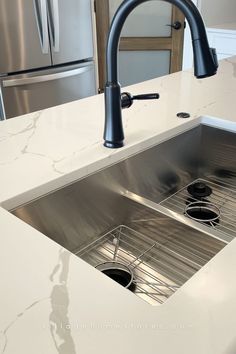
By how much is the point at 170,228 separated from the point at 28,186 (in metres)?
0.35

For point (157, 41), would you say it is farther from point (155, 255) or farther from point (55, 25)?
point (155, 255)

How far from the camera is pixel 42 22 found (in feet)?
8.04

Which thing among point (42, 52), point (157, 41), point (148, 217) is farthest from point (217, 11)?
point (148, 217)

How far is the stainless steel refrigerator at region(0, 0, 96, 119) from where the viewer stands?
93.2 inches

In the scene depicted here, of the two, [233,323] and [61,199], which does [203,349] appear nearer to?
[233,323]

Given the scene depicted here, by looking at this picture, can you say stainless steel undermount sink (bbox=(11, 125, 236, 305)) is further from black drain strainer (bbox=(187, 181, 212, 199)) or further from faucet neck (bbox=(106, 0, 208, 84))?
faucet neck (bbox=(106, 0, 208, 84))

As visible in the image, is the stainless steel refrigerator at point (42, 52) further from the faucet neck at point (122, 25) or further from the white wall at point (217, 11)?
the faucet neck at point (122, 25)

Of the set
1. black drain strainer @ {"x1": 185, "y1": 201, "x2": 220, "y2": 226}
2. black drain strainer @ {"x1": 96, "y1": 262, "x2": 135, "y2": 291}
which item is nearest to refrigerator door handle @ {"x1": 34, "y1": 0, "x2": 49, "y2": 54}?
black drain strainer @ {"x1": 185, "y1": 201, "x2": 220, "y2": 226}

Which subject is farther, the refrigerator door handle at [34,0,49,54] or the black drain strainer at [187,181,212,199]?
the refrigerator door handle at [34,0,49,54]

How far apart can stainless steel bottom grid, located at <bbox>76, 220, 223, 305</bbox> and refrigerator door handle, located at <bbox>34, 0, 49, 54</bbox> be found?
189 centimetres

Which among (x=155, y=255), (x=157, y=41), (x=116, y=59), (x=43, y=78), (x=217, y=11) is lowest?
(x=155, y=255)

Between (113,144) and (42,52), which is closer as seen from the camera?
(113,144)

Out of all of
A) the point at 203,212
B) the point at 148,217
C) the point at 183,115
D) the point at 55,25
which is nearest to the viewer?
the point at 148,217

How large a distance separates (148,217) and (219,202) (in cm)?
28
